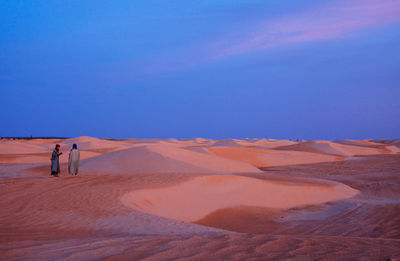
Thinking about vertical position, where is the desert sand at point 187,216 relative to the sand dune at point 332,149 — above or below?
below

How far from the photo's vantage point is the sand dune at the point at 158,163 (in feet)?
61.5

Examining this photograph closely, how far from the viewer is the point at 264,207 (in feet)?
41.0

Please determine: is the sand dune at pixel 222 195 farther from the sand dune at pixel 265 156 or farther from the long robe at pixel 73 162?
the sand dune at pixel 265 156

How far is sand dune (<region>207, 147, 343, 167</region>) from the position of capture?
33266mm

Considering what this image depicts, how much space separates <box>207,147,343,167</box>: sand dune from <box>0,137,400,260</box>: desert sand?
504 inches

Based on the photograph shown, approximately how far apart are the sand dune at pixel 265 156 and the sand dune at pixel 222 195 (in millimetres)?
16782

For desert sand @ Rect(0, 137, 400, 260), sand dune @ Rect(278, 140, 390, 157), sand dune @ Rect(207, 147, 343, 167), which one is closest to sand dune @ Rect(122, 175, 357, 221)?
desert sand @ Rect(0, 137, 400, 260)

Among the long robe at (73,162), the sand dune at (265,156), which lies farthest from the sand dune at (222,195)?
the sand dune at (265,156)

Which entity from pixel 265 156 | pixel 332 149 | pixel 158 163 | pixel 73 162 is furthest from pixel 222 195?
pixel 332 149

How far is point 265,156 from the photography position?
114ft

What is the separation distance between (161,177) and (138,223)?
21.3ft

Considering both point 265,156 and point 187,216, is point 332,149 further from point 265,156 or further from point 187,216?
point 187,216

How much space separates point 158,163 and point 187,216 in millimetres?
9026

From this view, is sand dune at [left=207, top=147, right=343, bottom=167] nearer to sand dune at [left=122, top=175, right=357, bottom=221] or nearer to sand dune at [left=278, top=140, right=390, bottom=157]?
→ sand dune at [left=278, top=140, right=390, bottom=157]
